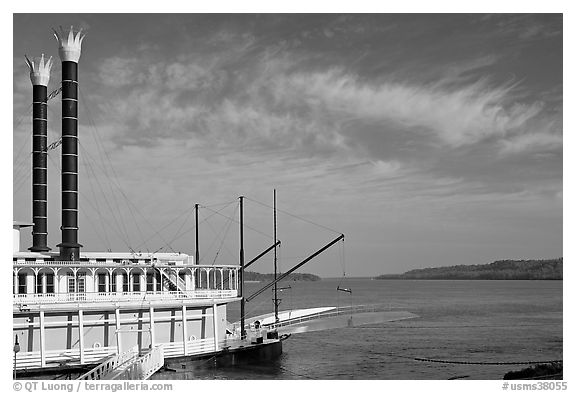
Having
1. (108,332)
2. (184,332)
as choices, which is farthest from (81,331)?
(184,332)

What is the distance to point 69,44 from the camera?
45344mm

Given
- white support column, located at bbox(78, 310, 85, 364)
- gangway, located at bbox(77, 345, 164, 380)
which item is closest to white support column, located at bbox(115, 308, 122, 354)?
gangway, located at bbox(77, 345, 164, 380)

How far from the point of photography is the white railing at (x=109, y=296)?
3700 cm

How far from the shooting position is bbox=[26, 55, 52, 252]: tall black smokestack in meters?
48.2

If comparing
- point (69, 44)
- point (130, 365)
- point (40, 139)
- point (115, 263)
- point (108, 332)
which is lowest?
point (130, 365)

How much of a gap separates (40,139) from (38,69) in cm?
428

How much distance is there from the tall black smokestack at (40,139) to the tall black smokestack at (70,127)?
4.12 meters

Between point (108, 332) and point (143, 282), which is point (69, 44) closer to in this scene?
point (143, 282)

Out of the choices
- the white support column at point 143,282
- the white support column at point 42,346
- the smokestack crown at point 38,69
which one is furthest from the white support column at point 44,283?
the smokestack crown at point 38,69

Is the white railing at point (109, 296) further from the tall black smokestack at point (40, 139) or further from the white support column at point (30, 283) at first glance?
the tall black smokestack at point (40, 139)
